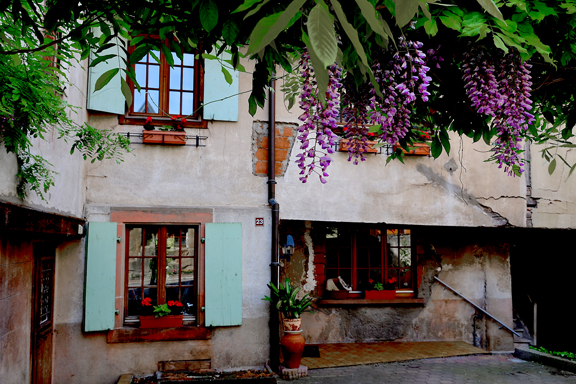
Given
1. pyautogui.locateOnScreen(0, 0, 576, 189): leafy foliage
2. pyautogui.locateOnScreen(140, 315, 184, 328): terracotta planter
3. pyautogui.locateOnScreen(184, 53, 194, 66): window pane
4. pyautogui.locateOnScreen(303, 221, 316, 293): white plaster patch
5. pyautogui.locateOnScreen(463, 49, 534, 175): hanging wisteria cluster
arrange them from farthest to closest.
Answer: pyautogui.locateOnScreen(303, 221, 316, 293): white plaster patch
pyautogui.locateOnScreen(184, 53, 194, 66): window pane
pyautogui.locateOnScreen(140, 315, 184, 328): terracotta planter
pyautogui.locateOnScreen(463, 49, 534, 175): hanging wisteria cluster
pyautogui.locateOnScreen(0, 0, 576, 189): leafy foliage

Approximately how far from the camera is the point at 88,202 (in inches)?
240

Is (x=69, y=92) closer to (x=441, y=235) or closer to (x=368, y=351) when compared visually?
(x=368, y=351)

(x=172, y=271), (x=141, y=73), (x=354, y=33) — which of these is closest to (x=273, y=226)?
(x=172, y=271)

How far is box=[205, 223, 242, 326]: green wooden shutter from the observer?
616 centimetres

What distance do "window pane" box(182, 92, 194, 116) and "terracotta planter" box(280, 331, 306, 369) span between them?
3.23m

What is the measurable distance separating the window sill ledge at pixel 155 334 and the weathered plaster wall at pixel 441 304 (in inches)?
82.0

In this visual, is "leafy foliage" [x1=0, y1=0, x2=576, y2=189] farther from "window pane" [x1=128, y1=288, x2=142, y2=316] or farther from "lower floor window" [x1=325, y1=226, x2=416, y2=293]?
"lower floor window" [x1=325, y1=226, x2=416, y2=293]

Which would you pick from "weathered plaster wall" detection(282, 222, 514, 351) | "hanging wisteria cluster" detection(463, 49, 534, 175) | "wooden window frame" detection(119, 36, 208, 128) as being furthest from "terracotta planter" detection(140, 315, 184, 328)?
"hanging wisteria cluster" detection(463, 49, 534, 175)

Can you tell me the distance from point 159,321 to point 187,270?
75 centimetres

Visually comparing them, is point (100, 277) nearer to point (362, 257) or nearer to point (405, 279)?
point (362, 257)

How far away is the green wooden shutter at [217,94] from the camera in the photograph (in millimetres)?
6340

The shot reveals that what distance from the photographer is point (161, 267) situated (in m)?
6.30

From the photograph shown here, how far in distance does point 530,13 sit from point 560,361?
20.1ft

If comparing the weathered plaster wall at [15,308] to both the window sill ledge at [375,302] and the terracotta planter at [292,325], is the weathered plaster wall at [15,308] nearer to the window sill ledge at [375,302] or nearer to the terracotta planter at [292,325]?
the terracotta planter at [292,325]
